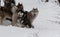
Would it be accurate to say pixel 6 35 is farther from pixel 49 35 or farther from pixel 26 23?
pixel 26 23

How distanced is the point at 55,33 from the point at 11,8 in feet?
7.22

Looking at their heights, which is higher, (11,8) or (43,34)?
(11,8)

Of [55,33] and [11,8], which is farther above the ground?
[11,8]

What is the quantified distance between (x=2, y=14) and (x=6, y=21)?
43 centimetres

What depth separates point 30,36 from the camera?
23.4ft

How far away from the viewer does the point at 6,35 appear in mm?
7070

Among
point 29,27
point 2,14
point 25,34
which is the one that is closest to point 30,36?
point 25,34

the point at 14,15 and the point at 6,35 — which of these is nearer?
the point at 6,35

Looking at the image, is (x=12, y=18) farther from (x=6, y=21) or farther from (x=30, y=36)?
(x=30, y=36)

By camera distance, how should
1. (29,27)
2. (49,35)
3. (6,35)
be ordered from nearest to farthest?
(6,35)
(49,35)
(29,27)

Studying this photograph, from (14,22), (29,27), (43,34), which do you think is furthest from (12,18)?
(43,34)

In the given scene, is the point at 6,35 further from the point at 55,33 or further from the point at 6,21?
the point at 6,21

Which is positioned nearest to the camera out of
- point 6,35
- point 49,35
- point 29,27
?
point 6,35

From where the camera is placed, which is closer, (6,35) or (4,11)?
(6,35)
